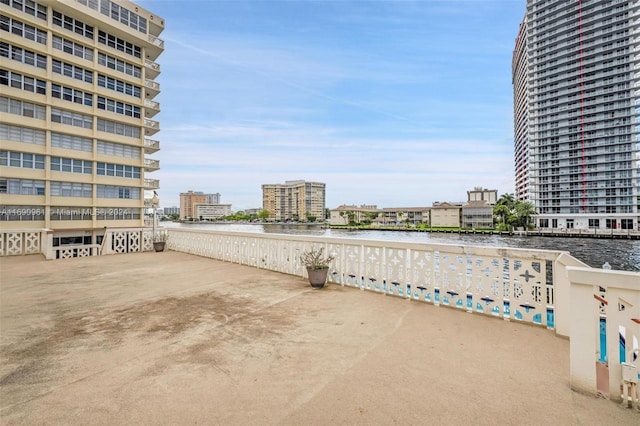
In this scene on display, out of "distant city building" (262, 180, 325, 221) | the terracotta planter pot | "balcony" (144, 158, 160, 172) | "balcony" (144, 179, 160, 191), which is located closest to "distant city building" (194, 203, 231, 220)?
"distant city building" (262, 180, 325, 221)

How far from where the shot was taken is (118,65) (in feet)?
59.9

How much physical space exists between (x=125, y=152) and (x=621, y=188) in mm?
95007

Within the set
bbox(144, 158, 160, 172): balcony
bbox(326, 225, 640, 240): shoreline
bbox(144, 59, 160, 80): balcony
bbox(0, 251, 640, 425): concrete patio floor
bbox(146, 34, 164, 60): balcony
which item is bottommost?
bbox(326, 225, 640, 240): shoreline

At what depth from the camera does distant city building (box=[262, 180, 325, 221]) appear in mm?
147625

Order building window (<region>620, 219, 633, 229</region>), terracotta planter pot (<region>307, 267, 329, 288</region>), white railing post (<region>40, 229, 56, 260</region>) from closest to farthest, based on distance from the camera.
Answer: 1. terracotta planter pot (<region>307, 267, 329, 288</region>)
2. white railing post (<region>40, 229, 56, 260</region>)
3. building window (<region>620, 219, 633, 229</region>)

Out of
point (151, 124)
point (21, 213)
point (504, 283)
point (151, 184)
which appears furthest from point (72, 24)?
point (504, 283)

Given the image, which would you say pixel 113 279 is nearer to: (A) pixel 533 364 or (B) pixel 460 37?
(A) pixel 533 364

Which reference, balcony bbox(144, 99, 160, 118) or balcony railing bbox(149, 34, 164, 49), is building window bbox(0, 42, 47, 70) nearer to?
balcony bbox(144, 99, 160, 118)

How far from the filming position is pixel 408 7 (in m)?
11.0

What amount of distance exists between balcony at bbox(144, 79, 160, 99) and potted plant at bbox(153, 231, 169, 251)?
13604 mm

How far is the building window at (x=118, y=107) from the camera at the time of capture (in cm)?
1771

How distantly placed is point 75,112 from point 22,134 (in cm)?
273

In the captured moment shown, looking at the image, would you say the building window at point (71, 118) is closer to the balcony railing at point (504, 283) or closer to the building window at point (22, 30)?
the building window at point (22, 30)

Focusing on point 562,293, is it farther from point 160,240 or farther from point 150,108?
point 150,108
